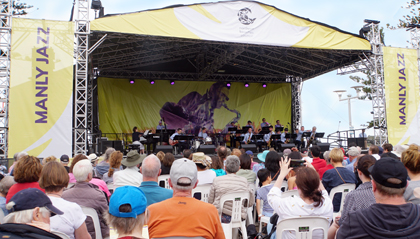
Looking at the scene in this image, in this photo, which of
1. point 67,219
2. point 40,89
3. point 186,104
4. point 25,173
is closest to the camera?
point 67,219

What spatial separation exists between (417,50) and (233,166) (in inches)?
495

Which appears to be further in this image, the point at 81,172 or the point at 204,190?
the point at 204,190

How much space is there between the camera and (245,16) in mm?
10914

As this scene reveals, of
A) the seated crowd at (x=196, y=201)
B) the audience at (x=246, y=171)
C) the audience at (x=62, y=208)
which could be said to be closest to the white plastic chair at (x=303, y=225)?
the seated crowd at (x=196, y=201)

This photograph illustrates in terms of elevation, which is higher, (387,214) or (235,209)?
(387,214)

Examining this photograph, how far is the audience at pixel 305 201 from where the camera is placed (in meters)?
2.48

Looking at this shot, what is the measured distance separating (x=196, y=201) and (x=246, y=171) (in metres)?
2.52

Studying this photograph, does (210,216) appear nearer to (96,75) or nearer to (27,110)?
(27,110)

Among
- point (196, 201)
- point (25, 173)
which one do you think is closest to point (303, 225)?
point (196, 201)

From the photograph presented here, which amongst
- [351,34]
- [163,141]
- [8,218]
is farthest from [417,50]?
[8,218]

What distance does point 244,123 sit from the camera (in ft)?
56.2

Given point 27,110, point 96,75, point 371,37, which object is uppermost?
point 371,37

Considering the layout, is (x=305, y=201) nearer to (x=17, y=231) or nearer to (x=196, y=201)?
(x=196, y=201)

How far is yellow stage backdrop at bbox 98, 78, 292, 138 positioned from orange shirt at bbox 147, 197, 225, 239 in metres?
13.5
